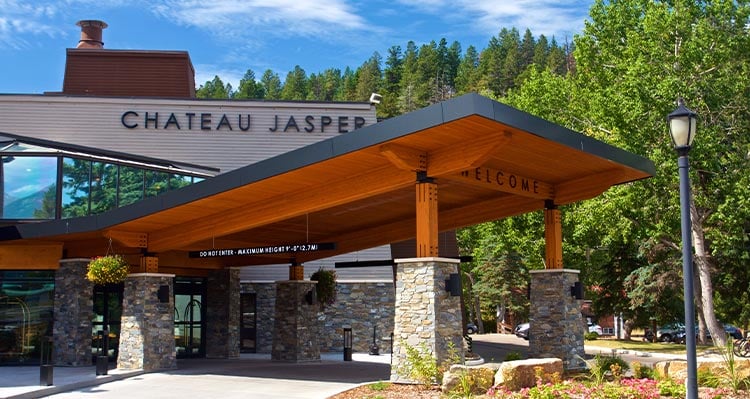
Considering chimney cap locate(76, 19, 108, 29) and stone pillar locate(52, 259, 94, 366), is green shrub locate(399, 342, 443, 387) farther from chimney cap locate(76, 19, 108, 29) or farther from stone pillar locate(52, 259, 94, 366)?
chimney cap locate(76, 19, 108, 29)

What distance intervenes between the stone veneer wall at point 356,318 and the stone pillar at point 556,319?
11190 mm

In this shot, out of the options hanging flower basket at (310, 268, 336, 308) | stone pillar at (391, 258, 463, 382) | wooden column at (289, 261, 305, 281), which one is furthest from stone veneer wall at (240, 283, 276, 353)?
stone pillar at (391, 258, 463, 382)

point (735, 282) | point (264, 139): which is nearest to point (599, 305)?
point (735, 282)

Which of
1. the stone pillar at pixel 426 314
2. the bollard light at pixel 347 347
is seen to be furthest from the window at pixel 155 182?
the stone pillar at pixel 426 314

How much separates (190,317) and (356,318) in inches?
235

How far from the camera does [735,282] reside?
33.6m

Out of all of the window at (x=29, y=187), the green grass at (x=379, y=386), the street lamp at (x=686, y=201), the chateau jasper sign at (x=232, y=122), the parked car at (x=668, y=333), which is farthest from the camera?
the parked car at (x=668, y=333)

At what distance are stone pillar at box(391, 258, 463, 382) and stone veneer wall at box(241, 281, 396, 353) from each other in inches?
553

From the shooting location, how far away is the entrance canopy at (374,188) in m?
12.5

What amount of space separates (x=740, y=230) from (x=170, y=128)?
20.5m

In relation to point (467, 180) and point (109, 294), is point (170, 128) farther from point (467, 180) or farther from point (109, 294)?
point (467, 180)

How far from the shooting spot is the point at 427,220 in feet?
44.1

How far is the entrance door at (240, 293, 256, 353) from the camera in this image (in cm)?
2805

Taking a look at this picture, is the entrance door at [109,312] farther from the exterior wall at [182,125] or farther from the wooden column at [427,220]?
the wooden column at [427,220]
